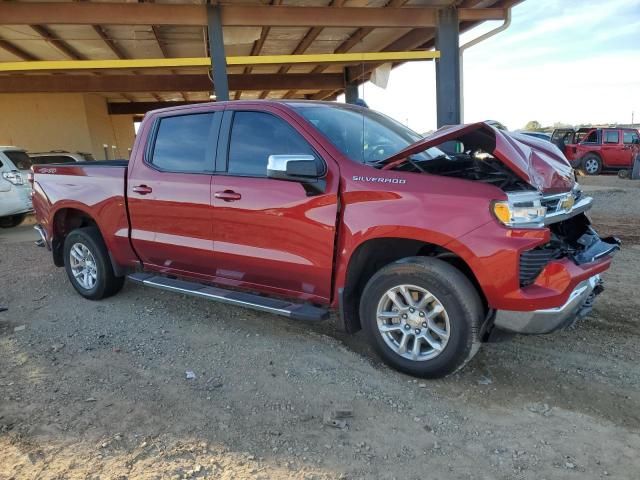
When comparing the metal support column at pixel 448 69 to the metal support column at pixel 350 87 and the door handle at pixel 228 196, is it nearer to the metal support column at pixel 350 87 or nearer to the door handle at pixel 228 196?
the metal support column at pixel 350 87

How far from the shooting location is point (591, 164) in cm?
1931

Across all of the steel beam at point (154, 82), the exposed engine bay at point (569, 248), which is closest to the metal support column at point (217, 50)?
the steel beam at point (154, 82)

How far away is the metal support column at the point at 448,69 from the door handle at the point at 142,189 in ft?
23.8

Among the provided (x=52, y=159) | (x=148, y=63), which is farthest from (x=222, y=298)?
(x=52, y=159)

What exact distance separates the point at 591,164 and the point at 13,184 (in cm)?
1932

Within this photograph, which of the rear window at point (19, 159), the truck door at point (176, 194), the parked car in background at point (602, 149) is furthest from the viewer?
the parked car in background at point (602, 149)

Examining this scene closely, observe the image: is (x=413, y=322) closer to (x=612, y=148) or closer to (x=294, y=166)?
(x=294, y=166)

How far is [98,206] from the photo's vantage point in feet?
16.0

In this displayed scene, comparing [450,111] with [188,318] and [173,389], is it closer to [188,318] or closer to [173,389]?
[188,318]

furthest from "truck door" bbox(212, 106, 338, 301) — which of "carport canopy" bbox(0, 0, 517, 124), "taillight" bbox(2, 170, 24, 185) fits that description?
"taillight" bbox(2, 170, 24, 185)

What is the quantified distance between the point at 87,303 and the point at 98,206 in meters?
1.05

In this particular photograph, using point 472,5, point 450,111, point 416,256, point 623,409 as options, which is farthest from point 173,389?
point 472,5

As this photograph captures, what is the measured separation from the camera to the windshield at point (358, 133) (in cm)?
370

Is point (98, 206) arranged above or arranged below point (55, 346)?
above
